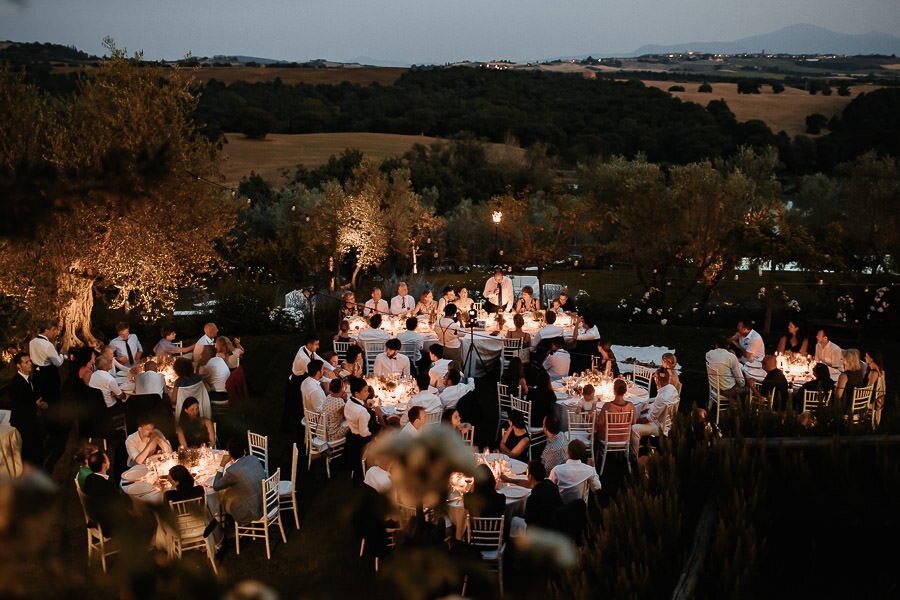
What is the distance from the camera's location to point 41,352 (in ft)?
33.6

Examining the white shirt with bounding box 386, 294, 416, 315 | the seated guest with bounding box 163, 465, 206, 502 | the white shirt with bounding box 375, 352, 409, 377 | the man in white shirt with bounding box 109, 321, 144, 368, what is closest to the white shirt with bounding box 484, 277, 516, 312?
the white shirt with bounding box 386, 294, 416, 315

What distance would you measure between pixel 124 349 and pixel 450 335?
5.33 metres

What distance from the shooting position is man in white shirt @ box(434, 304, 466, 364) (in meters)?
13.1

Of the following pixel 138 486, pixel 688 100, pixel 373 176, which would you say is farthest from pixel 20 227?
pixel 688 100

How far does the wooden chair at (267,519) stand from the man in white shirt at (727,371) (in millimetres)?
6698

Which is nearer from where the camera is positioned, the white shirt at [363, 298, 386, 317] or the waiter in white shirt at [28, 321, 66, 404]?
the waiter in white shirt at [28, 321, 66, 404]

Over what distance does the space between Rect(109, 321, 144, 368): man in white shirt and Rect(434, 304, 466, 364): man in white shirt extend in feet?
16.4

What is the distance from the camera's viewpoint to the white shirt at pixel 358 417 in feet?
29.6

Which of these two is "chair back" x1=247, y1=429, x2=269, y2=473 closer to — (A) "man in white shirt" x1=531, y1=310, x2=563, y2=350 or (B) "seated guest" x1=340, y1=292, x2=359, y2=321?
(B) "seated guest" x1=340, y1=292, x2=359, y2=321

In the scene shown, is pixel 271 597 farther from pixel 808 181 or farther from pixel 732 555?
pixel 808 181

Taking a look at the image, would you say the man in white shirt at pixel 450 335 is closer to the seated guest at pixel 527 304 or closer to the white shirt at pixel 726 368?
the seated guest at pixel 527 304

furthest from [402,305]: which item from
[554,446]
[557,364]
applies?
[554,446]

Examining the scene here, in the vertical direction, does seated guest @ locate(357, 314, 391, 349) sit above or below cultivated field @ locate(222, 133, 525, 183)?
below

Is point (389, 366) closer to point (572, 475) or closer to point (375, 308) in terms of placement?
point (375, 308)
